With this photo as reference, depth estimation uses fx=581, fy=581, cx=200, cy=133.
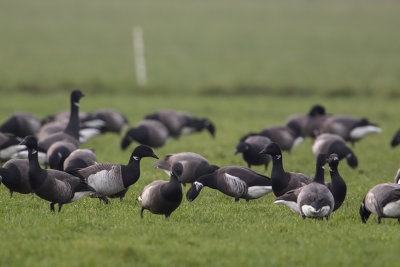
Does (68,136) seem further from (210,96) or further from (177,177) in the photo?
(210,96)

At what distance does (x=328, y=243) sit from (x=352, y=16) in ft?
227

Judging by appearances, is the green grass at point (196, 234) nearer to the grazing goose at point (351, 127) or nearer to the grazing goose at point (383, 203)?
the grazing goose at point (383, 203)

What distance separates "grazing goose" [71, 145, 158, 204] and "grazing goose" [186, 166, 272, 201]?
4.15 ft

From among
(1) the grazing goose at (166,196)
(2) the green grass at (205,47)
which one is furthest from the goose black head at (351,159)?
(2) the green grass at (205,47)

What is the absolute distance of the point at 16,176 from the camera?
1140cm

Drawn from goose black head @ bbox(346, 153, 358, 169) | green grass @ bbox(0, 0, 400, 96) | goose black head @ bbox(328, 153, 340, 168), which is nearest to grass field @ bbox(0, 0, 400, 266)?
green grass @ bbox(0, 0, 400, 96)

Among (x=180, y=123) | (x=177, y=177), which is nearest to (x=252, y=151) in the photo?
(x=177, y=177)

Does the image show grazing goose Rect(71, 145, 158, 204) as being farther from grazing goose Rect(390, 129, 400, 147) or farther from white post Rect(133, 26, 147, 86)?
white post Rect(133, 26, 147, 86)

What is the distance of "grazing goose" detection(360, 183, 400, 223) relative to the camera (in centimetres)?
977

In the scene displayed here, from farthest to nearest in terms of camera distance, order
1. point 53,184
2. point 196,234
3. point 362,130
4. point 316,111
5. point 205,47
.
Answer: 1. point 205,47
2. point 316,111
3. point 362,130
4. point 53,184
5. point 196,234

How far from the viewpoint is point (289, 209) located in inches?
454

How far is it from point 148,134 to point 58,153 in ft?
19.5

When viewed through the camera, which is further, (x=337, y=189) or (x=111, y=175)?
(x=111, y=175)

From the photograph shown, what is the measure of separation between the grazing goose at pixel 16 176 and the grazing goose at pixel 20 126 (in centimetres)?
789
